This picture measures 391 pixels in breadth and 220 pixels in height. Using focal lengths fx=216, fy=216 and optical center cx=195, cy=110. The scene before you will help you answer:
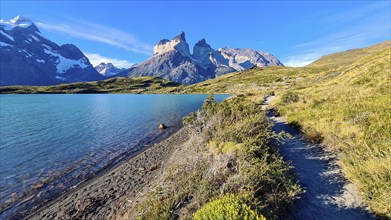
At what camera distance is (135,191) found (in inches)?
557

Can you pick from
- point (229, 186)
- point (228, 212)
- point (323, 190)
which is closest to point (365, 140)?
point (323, 190)

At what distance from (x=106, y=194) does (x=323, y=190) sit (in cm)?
1283

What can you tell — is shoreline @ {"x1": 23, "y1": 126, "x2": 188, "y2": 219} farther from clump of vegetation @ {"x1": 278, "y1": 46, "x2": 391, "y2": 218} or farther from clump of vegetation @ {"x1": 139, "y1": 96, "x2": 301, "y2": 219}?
clump of vegetation @ {"x1": 278, "y1": 46, "x2": 391, "y2": 218}

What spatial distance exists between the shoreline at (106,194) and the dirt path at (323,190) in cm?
866

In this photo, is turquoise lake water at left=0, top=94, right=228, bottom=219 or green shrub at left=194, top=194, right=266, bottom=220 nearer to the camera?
green shrub at left=194, top=194, right=266, bottom=220

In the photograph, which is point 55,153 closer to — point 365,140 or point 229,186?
point 229,186

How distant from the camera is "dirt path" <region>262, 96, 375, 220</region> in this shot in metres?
7.56

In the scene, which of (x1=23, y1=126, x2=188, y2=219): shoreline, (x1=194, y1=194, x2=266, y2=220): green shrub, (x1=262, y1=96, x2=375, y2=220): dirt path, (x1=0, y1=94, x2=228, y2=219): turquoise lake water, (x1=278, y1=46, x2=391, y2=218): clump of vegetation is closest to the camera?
(x1=194, y1=194, x2=266, y2=220): green shrub

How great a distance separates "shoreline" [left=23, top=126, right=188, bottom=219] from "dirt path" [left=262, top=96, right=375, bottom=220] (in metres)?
8.66

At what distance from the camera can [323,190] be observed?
9.03 metres

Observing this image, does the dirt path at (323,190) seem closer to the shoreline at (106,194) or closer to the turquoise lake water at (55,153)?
the shoreline at (106,194)

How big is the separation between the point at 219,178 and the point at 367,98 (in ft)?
66.2

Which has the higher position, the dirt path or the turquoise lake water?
the dirt path

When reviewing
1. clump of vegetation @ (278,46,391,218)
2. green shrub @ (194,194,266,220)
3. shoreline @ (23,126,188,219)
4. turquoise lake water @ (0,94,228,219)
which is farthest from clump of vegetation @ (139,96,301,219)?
turquoise lake water @ (0,94,228,219)
